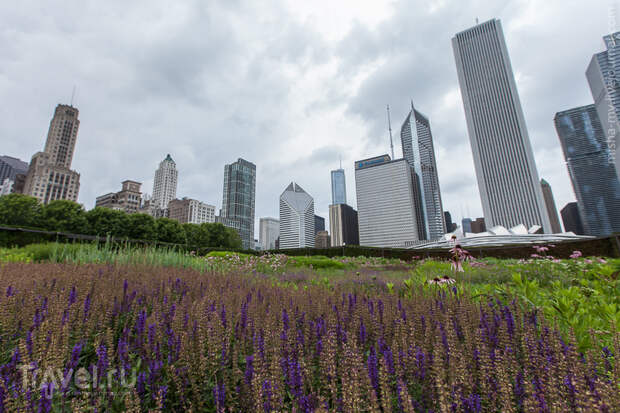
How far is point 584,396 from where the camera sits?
1146 mm

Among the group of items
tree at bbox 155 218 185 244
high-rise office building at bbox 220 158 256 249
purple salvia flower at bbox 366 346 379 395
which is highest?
high-rise office building at bbox 220 158 256 249

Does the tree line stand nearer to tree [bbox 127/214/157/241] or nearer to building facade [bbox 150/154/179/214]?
tree [bbox 127/214/157/241]

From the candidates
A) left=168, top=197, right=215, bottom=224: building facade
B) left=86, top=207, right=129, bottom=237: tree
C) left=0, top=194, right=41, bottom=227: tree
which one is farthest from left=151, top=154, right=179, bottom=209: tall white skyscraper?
left=86, top=207, right=129, bottom=237: tree

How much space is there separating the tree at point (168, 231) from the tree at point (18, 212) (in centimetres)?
1503

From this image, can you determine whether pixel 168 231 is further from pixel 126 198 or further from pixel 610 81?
pixel 610 81

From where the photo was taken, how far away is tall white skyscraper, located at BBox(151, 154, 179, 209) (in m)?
170

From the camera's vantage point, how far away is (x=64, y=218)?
37312 millimetres

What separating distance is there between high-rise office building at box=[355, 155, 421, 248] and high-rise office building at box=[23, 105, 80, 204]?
141m

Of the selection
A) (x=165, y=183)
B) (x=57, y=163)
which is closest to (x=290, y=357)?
(x=57, y=163)

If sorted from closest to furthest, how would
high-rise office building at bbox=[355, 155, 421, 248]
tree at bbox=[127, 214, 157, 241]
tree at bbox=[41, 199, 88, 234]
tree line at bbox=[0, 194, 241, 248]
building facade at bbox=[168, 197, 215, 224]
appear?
1. tree at bbox=[41, 199, 88, 234]
2. tree line at bbox=[0, 194, 241, 248]
3. tree at bbox=[127, 214, 157, 241]
4. building facade at bbox=[168, 197, 215, 224]
5. high-rise office building at bbox=[355, 155, 421, 248]

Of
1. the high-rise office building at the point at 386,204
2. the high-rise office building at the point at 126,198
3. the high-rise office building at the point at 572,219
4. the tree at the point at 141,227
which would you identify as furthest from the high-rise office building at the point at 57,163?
the high-rise office building at the point at 572,219

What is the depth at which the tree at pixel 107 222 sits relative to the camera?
38.8 metres

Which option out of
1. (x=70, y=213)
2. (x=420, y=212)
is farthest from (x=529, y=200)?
(x=70, y=213)
